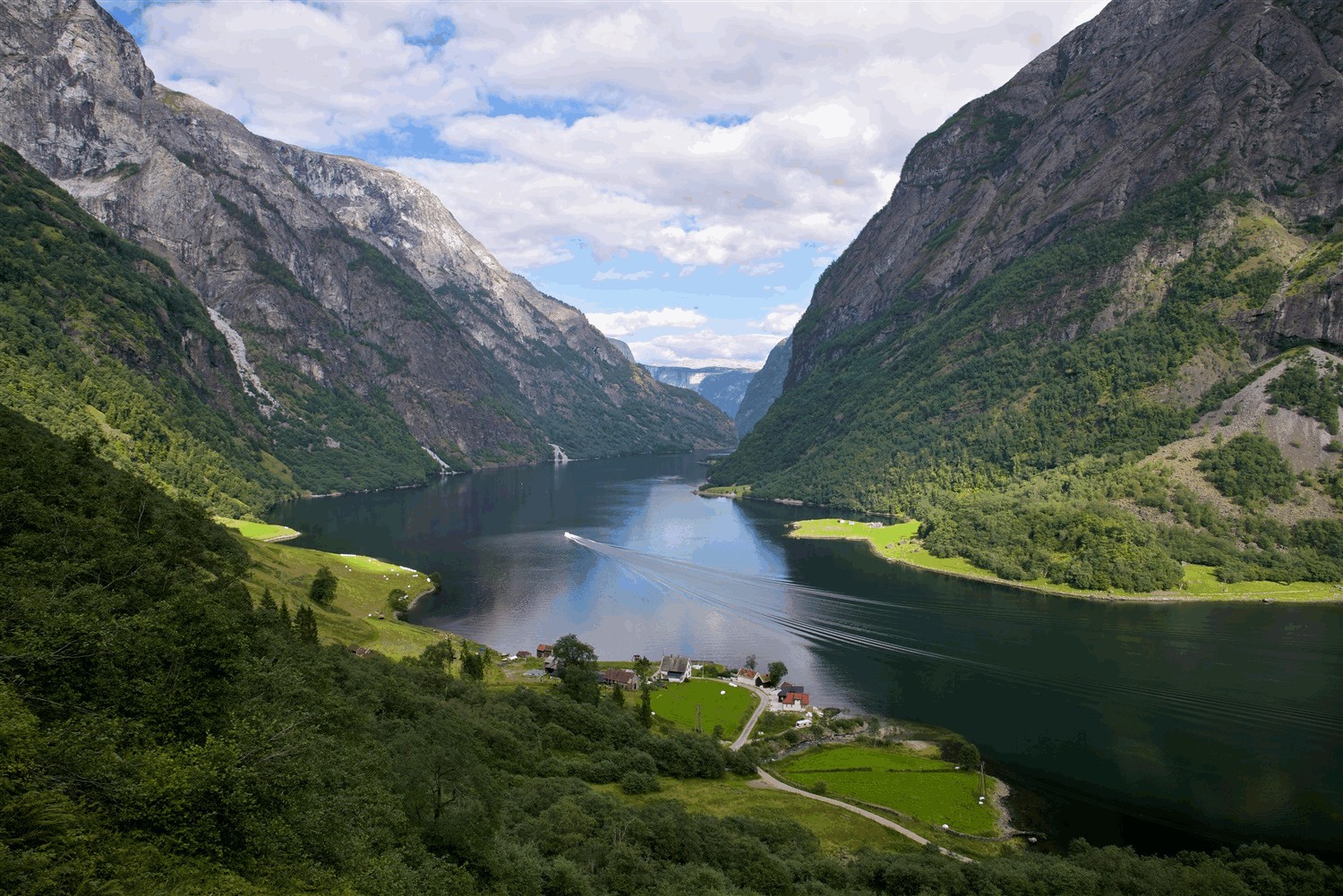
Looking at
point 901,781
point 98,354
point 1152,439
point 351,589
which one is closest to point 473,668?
point 901,781

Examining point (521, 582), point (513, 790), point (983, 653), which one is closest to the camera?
point (513, 790)

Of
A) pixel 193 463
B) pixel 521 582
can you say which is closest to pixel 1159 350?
pixel 521 582

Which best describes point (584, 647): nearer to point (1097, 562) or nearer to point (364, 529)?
point (1097, 562)

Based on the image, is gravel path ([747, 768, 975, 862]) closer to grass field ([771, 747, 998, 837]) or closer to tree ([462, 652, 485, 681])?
grass field ([771, 747, 998, 837])

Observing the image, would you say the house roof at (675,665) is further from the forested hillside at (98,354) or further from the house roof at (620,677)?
the forested hillside at (98,354)

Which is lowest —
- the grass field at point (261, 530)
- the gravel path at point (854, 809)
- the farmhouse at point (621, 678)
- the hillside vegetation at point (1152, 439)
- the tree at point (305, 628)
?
the gravel path at point (854, 809)

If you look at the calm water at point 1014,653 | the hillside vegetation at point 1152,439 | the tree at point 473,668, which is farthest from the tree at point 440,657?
the hillside vegetation at point 1152,439
